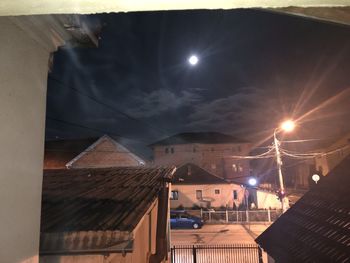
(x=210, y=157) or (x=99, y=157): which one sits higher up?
(x=210, y=157)

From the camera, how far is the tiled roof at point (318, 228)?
4738mm

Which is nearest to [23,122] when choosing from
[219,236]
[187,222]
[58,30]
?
[58,30]

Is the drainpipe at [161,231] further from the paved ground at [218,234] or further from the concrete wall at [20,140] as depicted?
the paved ground at [218,234]

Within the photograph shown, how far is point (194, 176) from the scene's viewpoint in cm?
3512

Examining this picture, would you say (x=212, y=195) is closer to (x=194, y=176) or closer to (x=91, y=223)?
(x=194, y=176)

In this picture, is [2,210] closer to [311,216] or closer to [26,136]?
[26,136]

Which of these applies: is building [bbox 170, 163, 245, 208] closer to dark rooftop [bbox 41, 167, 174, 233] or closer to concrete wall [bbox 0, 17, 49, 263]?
dark rooftop [bbox 41, 167, 174, 233]

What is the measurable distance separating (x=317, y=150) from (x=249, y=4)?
44790mm

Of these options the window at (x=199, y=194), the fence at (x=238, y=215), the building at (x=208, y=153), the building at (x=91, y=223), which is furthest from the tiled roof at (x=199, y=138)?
the building at (x=91, y=223)

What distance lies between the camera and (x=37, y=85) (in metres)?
2.04

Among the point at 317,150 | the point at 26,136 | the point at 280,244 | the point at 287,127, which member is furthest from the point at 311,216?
the point at 317,150

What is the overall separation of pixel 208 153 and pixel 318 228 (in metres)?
46.2

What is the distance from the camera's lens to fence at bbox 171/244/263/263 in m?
16.3

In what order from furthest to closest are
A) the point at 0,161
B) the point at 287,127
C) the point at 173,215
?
1. the point at 173,215
2. the point at 287,127
3. the point at 0,161
